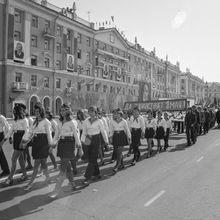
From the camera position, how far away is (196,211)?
5.72 metres

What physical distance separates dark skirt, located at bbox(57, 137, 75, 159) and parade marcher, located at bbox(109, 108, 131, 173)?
253cm

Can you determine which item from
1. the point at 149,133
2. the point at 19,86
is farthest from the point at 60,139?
the point at 19,86

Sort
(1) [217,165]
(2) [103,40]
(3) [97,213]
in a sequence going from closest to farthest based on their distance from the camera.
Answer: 1. (3) [97,213]
2. (1) [217,165]
3. (2) [103,40]

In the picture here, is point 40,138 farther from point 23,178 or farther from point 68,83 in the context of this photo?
point 68,83

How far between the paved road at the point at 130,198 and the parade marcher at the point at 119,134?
1.75 ft

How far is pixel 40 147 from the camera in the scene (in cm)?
733

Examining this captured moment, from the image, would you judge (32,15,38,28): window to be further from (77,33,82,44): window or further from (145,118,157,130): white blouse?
(145,118,157,130): white blouse

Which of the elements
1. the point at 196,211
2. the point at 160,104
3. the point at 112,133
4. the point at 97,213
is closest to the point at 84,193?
the point at 97,213

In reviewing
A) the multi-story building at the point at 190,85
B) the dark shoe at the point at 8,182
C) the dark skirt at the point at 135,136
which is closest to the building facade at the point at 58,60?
→ the dark skirt at the point at 135,136

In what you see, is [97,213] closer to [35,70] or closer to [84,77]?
[35,70]

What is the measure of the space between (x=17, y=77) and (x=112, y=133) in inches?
1263

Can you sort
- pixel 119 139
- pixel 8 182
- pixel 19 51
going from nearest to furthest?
1. pixel 8 182
2. pixel 119 139
3. pixel 19 51

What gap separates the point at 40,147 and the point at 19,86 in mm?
32400

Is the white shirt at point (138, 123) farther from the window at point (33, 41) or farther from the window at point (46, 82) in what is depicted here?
the window at point (46, 82)
